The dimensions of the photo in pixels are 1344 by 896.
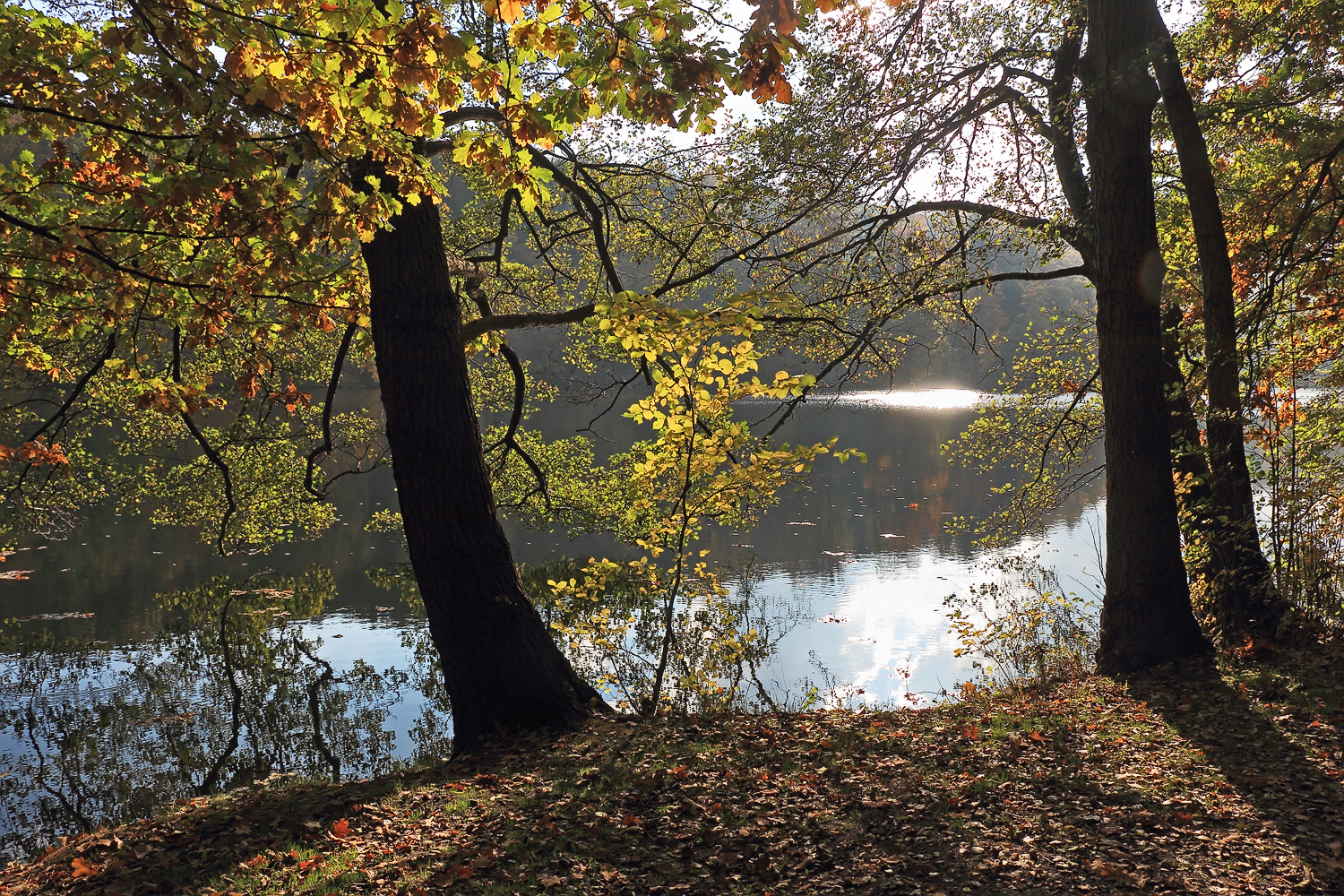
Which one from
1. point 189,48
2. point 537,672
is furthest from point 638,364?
point 189,48

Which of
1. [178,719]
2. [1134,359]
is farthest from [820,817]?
[178,719]

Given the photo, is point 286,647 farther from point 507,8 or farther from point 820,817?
point 507,8

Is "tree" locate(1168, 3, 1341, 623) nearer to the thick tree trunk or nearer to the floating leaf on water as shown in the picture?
the thick tree trunk

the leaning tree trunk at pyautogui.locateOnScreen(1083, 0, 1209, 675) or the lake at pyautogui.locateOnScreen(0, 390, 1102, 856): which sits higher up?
the leaning tree trunk at pyautogui.locateOnScreen(1083, 0, 1209, 675)

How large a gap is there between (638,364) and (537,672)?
3.06m

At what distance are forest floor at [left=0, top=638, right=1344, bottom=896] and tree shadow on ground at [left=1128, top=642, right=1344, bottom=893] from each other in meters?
0.02

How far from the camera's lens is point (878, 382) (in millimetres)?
70500

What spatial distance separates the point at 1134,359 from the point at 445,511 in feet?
18.2

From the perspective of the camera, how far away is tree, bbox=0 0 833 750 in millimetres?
3311

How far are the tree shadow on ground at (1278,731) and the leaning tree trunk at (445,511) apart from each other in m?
4.04

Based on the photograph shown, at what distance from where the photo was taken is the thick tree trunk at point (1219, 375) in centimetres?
608

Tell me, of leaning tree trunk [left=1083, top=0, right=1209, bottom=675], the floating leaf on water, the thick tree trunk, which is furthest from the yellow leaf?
the floating leaf on water

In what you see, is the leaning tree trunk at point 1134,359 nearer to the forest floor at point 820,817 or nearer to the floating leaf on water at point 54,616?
the forest floor at point 820,817

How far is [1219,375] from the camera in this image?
6125 millimetres
